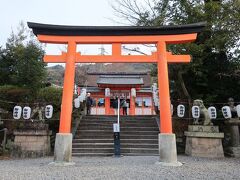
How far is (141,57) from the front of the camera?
9.65 m

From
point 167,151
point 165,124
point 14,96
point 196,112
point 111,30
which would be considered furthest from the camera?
point 14,96

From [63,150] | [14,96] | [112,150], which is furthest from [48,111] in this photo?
[63,150]

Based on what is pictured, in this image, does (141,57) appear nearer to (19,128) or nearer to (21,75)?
(19,128)

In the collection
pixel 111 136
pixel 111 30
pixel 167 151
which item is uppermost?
pixel 111 30

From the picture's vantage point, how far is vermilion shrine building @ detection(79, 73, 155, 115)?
25094 millimetres

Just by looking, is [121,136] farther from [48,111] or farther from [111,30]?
[111,30]

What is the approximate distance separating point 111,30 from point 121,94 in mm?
15995

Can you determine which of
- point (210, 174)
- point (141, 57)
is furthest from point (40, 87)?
point (210, 174)

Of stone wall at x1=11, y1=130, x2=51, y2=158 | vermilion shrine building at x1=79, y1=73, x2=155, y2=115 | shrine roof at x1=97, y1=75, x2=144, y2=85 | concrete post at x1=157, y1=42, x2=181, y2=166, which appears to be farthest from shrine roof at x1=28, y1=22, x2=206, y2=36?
shrine roof at x1=97, y1=75, x2=144, y2=85

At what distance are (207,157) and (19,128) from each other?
8.79 m

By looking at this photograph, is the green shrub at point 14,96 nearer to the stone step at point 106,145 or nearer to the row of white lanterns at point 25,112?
the row of white lanterns at point 25,112

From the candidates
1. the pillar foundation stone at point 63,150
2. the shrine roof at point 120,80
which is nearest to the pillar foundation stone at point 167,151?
the pillar foundation stone at point 63,150

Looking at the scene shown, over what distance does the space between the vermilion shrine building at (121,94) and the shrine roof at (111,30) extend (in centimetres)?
1484

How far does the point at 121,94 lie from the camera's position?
1006 inches
